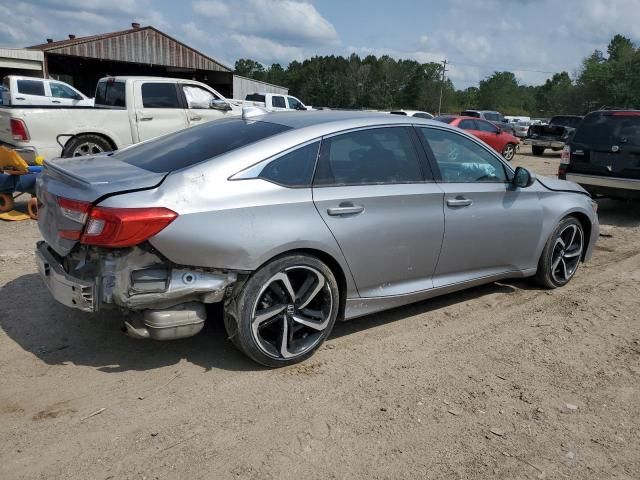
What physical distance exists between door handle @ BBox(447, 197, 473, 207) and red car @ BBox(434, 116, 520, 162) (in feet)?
47.3

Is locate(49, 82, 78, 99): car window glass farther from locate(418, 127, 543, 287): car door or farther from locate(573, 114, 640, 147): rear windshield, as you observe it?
locate(418, 127, 543, 287): car door

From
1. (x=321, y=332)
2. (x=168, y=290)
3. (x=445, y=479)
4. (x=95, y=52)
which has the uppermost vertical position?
(x=95, y=52)

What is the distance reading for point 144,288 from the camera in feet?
9.86

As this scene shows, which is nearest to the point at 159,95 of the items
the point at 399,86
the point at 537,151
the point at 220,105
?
the point at 220,105

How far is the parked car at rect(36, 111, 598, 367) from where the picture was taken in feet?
9.88

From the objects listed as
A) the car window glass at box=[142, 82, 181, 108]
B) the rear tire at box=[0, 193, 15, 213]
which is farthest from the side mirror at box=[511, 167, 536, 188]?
the car window glass at box=[142, 82, 181, 108]

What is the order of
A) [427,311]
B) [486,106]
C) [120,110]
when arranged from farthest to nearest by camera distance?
[486,106] < [120,110] < [427,311]

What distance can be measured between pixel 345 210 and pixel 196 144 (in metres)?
1.13

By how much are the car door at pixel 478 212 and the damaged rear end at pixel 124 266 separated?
75.0 inches

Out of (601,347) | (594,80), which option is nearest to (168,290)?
(601,347)

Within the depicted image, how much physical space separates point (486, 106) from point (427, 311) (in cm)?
11027

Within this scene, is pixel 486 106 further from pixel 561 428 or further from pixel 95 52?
pixel 561 428

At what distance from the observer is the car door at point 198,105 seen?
34.9 ft

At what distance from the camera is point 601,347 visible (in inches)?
160
